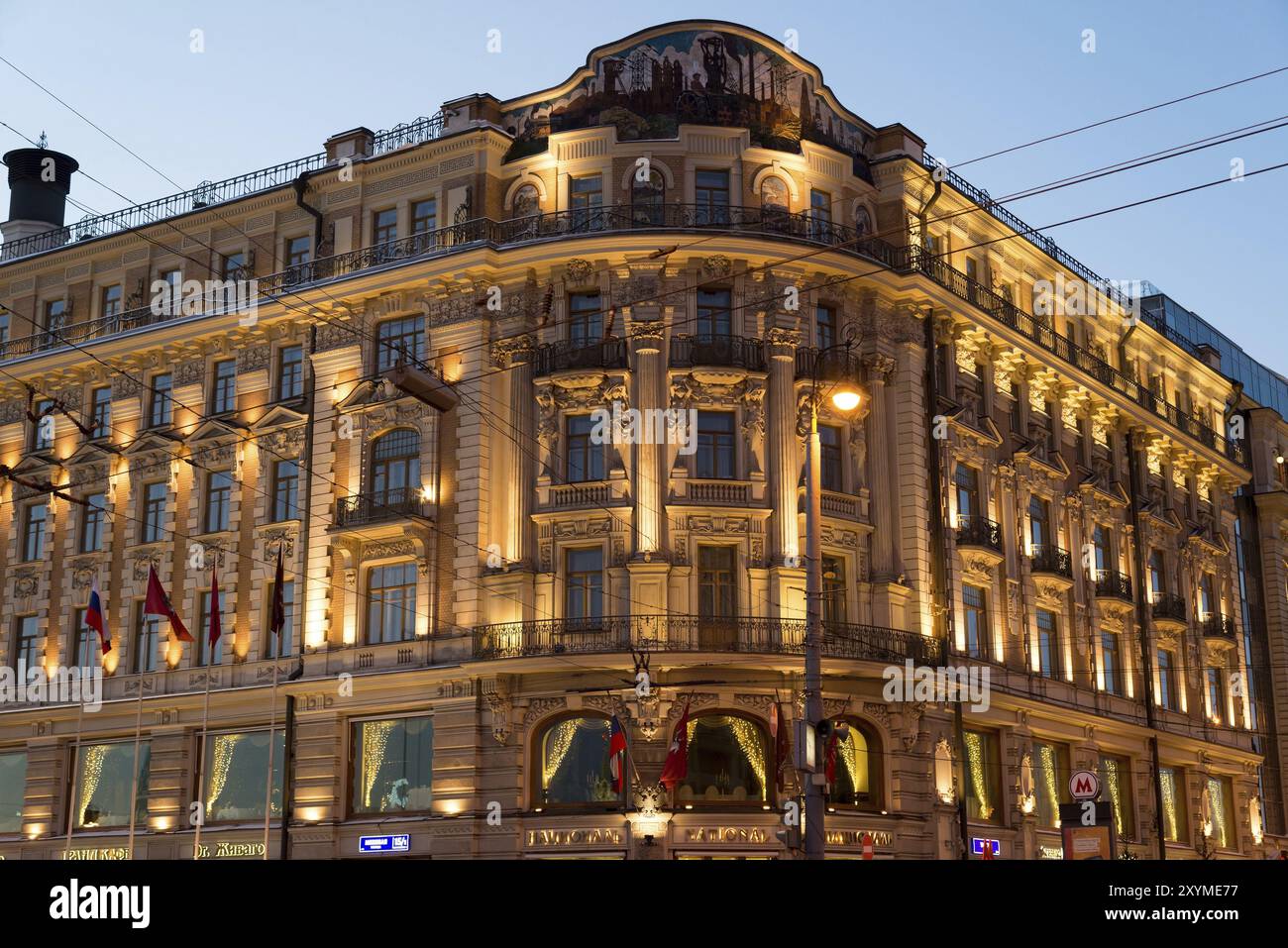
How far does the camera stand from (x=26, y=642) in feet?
176

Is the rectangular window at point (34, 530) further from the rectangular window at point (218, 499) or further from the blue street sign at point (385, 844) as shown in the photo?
the blue street sign at point (385, 844)

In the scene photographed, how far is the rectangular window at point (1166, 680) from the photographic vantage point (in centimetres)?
5950

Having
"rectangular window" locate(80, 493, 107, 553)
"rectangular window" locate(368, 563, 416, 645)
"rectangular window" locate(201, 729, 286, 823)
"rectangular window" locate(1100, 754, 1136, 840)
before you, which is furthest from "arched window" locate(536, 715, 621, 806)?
"rectangular window" locate(1100, 754, 1136, 840)

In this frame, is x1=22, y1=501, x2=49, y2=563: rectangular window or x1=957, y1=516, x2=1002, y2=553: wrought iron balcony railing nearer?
x1=957, y1=516, x2=1002, y2=553: wrought iron balcony railing

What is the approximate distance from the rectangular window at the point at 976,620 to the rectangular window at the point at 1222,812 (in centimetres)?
1826

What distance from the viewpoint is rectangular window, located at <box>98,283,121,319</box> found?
5488 centimetres

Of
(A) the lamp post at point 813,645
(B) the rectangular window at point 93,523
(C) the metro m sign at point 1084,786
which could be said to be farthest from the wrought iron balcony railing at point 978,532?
(B) the rectangular window at point 93,523

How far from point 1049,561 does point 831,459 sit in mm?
11466

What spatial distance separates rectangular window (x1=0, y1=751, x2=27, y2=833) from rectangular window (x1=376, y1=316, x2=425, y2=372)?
18.7 meters

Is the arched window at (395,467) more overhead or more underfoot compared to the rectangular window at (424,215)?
more underfoot

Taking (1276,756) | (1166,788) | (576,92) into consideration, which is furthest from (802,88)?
(1276,756)

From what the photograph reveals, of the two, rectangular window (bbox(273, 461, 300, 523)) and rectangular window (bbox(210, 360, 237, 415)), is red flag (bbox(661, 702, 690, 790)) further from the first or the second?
rectangular window (bbox(210, 360, 237, 415))
